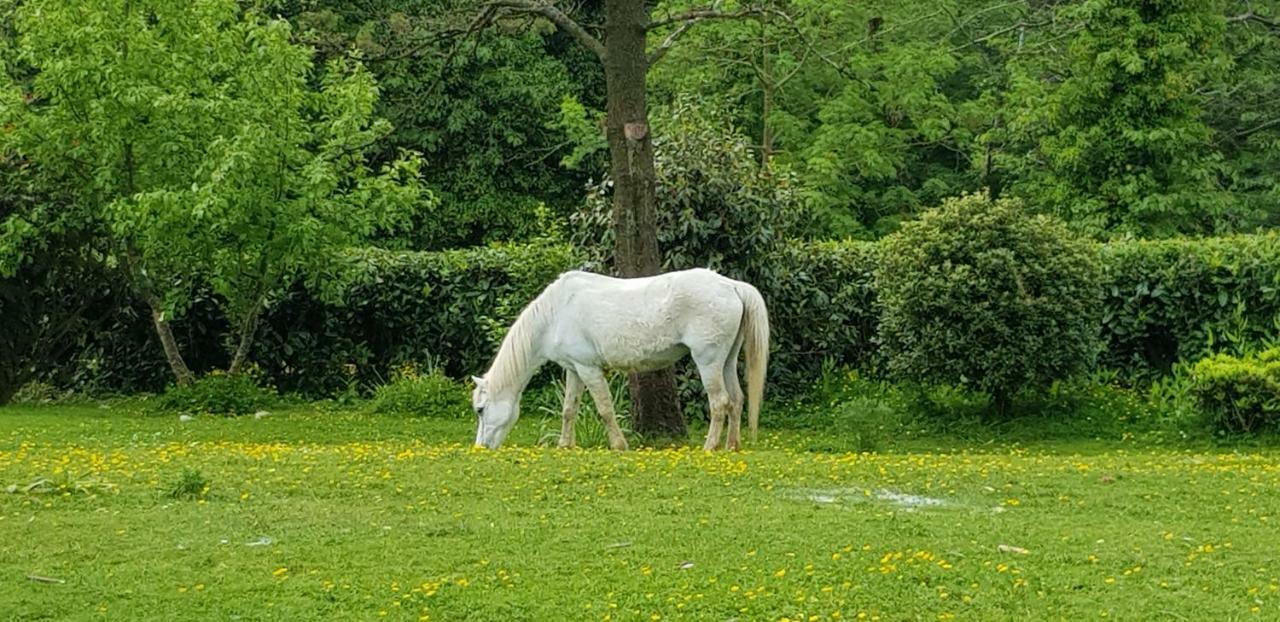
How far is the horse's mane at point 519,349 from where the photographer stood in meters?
13.9

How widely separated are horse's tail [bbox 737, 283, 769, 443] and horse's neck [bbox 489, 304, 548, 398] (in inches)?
76.7

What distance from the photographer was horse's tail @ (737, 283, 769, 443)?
13.4 metres

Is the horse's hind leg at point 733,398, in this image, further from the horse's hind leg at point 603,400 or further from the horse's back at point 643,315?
the horse's hind leg at point 603,400

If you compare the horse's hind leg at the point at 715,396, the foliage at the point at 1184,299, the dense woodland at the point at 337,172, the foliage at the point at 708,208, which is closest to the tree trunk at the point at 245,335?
the dense woodland at the point at 337,172

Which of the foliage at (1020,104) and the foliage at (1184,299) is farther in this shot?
the foliage at (1020,104)

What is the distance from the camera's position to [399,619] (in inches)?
281

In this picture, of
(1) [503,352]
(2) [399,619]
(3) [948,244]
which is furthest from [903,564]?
(3) [948,244]

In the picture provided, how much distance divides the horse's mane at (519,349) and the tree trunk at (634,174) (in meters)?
1.57

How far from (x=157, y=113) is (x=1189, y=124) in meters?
19.7

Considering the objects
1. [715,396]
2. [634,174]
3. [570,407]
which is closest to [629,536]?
[715,396]

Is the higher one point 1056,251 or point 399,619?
point 1056,251

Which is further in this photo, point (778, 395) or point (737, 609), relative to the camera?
point (778, 395)

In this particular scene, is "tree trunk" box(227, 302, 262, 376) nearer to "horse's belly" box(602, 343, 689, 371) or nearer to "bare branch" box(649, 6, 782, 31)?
"bare branch" box(649, 6, 782, 31)

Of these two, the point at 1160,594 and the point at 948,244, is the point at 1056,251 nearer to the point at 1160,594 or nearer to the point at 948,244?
the point at 948,244
